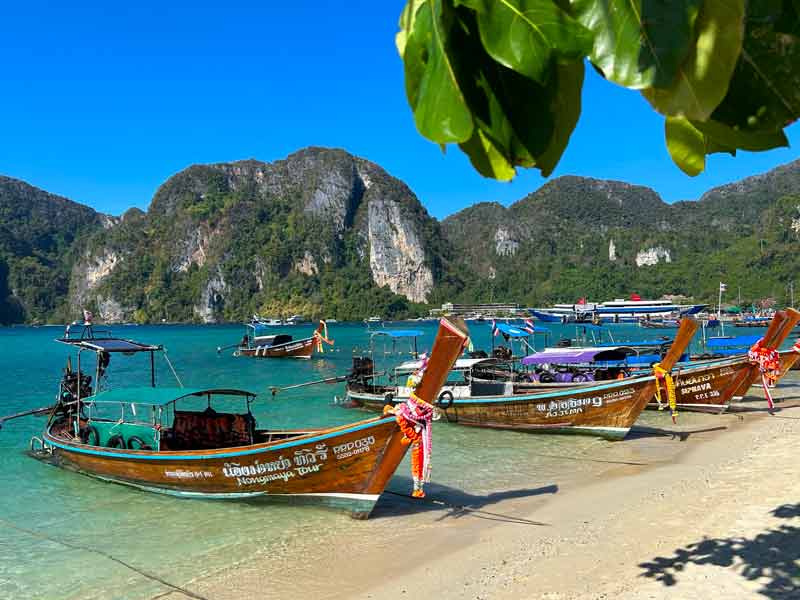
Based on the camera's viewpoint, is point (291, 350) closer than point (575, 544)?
No

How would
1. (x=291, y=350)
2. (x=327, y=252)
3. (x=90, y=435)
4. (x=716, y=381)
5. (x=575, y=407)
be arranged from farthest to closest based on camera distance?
(x=327, y=252), (x=291, y=350), (x=716, y=381), (x=575, y=407), (x=90, y=435)

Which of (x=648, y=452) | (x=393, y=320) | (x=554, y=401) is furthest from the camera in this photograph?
(x=393, y=320)

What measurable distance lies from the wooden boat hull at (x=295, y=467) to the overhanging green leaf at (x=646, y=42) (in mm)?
7700

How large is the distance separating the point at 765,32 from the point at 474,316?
111404mm

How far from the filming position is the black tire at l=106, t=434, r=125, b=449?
11.7 metres

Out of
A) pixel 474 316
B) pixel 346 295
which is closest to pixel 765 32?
pixel 474 316

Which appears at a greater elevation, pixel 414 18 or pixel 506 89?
pixel 414 18

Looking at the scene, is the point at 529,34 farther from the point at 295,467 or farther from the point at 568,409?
the point at 568,409

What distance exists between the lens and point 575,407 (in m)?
13.8

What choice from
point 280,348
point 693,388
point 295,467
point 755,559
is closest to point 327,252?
point 280,348

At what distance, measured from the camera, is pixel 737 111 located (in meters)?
0.82

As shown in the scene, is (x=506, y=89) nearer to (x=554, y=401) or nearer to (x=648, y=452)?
(x=648, y=452)

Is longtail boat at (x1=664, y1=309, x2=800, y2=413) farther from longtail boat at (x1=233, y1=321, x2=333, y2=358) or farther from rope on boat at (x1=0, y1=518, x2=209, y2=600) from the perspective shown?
longtail boat at (x1=233, y1=321, x2=333, y2=358)

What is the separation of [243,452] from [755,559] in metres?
6.85
